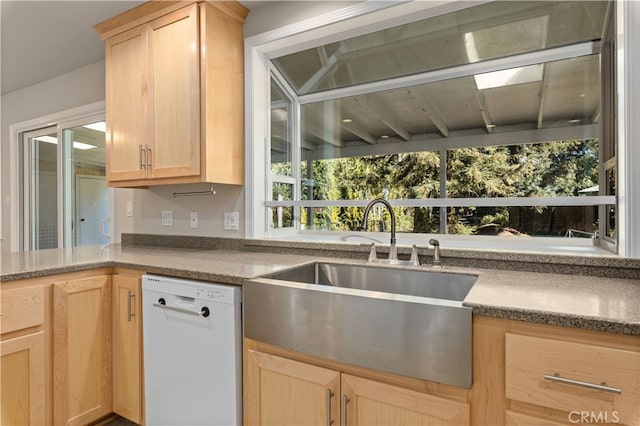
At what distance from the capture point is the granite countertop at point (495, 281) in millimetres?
826

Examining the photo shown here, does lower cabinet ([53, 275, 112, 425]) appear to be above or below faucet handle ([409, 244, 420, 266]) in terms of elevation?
below

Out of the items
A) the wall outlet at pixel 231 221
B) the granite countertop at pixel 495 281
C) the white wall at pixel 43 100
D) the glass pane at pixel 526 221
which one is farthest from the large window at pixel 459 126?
the white wall at pixel 43 100

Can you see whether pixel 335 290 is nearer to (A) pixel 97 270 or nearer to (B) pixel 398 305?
A: (B) pixel 398 305

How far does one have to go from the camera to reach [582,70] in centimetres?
172

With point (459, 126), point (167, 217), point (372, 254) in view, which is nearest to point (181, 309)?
point (372, 254)

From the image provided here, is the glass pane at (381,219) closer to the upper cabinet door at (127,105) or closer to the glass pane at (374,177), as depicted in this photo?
the glass pane at (374,177)

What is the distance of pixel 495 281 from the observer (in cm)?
120

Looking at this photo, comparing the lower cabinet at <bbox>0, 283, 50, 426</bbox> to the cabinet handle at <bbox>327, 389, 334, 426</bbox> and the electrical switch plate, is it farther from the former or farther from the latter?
the cabinet handle at <bbox>327, 389, 334, 426</bbox>

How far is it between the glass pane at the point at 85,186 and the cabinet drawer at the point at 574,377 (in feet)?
10.1

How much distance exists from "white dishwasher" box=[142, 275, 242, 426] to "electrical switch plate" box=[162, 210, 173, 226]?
98cm

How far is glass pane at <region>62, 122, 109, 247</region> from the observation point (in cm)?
292

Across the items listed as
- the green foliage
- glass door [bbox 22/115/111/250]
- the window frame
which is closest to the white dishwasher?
the green foliage

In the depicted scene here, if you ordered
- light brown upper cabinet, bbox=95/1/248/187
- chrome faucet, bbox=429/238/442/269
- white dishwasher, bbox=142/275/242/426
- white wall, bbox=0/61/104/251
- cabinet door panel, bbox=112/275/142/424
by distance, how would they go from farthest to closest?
white wall, bbox=0/61/104/251 < light brown upper cabinet, bbox=95/1/248/187 < cabinet door panel, bbox=112/275/142/424 < chrome faucet, bbox=429/238/442/269 < white dishwasher, bbox=142/275/242/426

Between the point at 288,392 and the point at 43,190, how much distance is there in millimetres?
3512
